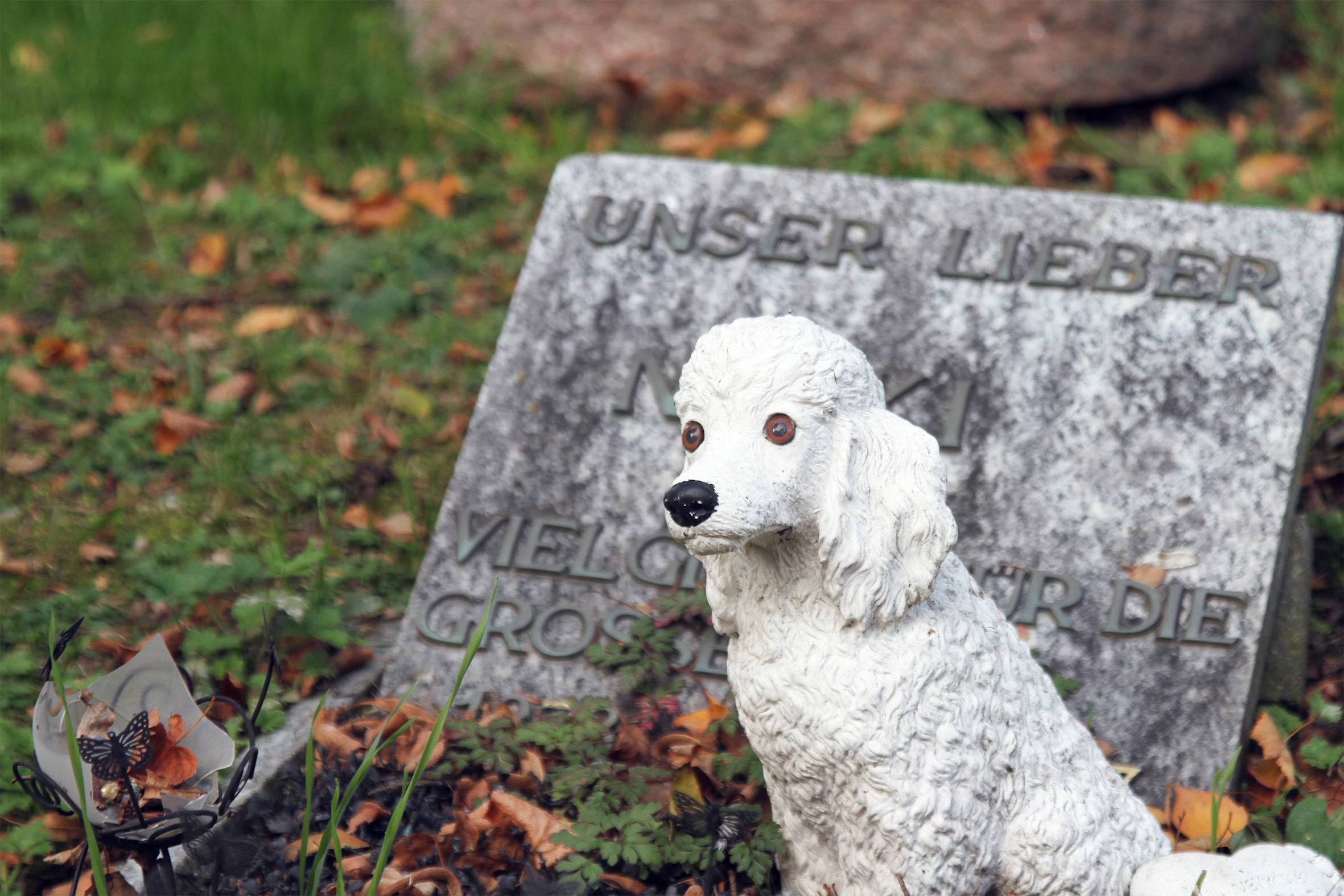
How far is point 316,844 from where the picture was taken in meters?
2.39

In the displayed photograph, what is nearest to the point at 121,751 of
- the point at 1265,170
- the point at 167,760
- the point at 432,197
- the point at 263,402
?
the point at 167,760

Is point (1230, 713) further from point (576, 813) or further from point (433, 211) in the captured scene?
point (433, 211)

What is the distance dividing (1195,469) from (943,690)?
1.24 metres

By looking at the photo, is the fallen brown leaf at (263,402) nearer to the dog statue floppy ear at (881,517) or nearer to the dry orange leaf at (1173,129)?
the dog statue floppy ear at (881,517)

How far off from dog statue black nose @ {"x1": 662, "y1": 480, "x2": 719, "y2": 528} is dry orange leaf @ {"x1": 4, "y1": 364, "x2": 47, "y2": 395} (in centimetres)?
317

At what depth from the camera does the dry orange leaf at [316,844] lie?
2360 mm

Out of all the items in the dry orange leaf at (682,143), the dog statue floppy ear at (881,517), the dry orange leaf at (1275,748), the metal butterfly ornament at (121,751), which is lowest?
the metal butterfly ornament at (121,751)

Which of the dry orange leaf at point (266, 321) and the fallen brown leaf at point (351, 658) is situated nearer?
the fallen brown leaf at point (351, 658)

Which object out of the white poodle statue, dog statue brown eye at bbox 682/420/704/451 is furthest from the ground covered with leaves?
dog statue brown eye at bbox 682/420/704/451

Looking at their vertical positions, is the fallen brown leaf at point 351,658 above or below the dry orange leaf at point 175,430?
below

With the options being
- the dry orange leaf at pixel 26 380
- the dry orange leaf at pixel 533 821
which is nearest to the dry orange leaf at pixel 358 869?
the dry orange leaf at pixel 533 821

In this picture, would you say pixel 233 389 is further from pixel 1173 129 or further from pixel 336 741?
pixel 1173 129

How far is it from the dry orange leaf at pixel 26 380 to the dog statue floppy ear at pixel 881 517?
3.23 metres

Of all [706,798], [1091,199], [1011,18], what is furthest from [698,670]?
[1011,18]
